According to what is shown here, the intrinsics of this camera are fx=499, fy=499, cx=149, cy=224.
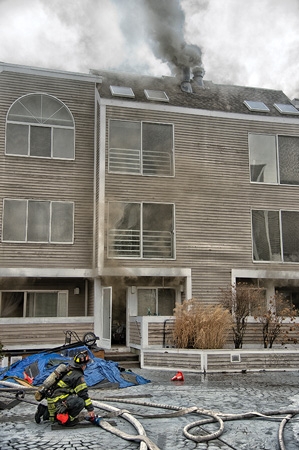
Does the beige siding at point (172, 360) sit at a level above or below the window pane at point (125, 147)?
below

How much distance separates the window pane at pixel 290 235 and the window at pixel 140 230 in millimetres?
4201

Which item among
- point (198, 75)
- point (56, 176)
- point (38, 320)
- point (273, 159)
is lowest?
point (38, 320)

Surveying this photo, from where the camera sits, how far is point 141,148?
57.4 feet

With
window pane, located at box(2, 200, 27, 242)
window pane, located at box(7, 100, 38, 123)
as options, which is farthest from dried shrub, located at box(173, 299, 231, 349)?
window pane, located at box(7, 100, 38, 123)

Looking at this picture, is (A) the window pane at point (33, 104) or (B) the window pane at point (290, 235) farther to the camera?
(B) the window pane at point (290, 235)

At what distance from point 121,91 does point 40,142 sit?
3.45 metres

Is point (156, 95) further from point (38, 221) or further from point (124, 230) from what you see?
point (38, 221)

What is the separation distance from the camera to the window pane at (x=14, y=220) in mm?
16444

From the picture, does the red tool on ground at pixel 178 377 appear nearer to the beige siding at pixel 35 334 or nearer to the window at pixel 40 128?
the beige siding at pixel 35 334

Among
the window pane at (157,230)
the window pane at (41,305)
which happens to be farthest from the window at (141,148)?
the window pane at (41,305)

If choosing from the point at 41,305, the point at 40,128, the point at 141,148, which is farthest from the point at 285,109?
the point at 41,305

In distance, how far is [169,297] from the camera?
17.6m

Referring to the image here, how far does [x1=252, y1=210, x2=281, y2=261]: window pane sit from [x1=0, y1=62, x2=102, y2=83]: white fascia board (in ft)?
25.3

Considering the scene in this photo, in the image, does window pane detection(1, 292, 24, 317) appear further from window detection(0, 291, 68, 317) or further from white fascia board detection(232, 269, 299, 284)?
white fascia board detection(232, 269, 299, 284)
